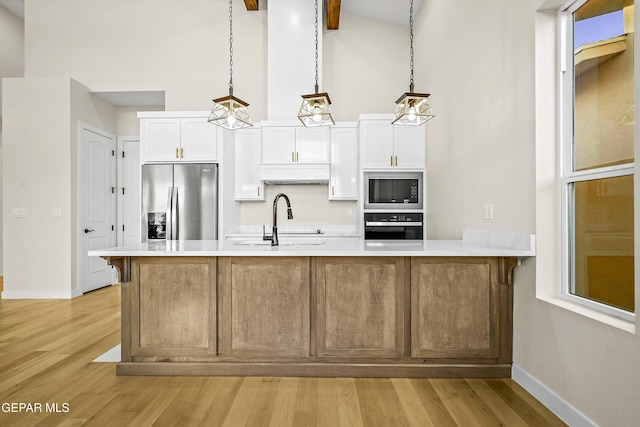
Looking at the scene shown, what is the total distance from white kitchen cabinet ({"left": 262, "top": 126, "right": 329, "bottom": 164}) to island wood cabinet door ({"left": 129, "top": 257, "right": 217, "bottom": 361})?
2507 mm

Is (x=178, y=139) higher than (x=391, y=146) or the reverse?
higher

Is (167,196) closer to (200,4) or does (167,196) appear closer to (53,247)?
(53,247)

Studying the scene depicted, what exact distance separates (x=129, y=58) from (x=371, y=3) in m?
3.62

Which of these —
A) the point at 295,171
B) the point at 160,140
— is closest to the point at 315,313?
the point at 295,171

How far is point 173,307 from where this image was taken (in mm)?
2572

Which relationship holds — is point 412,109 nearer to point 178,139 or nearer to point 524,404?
point 524,404

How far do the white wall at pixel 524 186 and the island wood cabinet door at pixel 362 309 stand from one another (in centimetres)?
81

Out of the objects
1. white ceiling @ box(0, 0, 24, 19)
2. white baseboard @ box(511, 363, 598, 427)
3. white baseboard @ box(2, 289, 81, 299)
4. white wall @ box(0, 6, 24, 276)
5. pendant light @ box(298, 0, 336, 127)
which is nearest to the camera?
white baseboard @ box(511, 363, 598, 427)

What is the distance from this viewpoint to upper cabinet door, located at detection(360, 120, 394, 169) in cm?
460

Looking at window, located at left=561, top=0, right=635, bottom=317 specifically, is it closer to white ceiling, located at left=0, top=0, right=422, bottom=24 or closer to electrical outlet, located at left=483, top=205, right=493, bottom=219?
electrical outlet, located at left=483, top=205, right=493, bottom=219

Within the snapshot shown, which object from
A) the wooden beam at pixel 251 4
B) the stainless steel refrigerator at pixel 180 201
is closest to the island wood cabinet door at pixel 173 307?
the stainless steel refrigerator at pixel 180 201

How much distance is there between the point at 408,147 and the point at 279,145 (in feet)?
5.45

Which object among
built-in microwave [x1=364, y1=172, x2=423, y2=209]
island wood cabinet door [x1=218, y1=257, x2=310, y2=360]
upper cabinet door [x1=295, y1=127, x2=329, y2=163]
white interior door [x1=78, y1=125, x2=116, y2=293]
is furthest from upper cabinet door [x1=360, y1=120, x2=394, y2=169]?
white interior door [x1=78, y1=125, x2=116, y2=293]

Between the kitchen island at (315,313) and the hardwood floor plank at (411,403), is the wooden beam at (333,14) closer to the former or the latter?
the kitchen island at (315,313)
